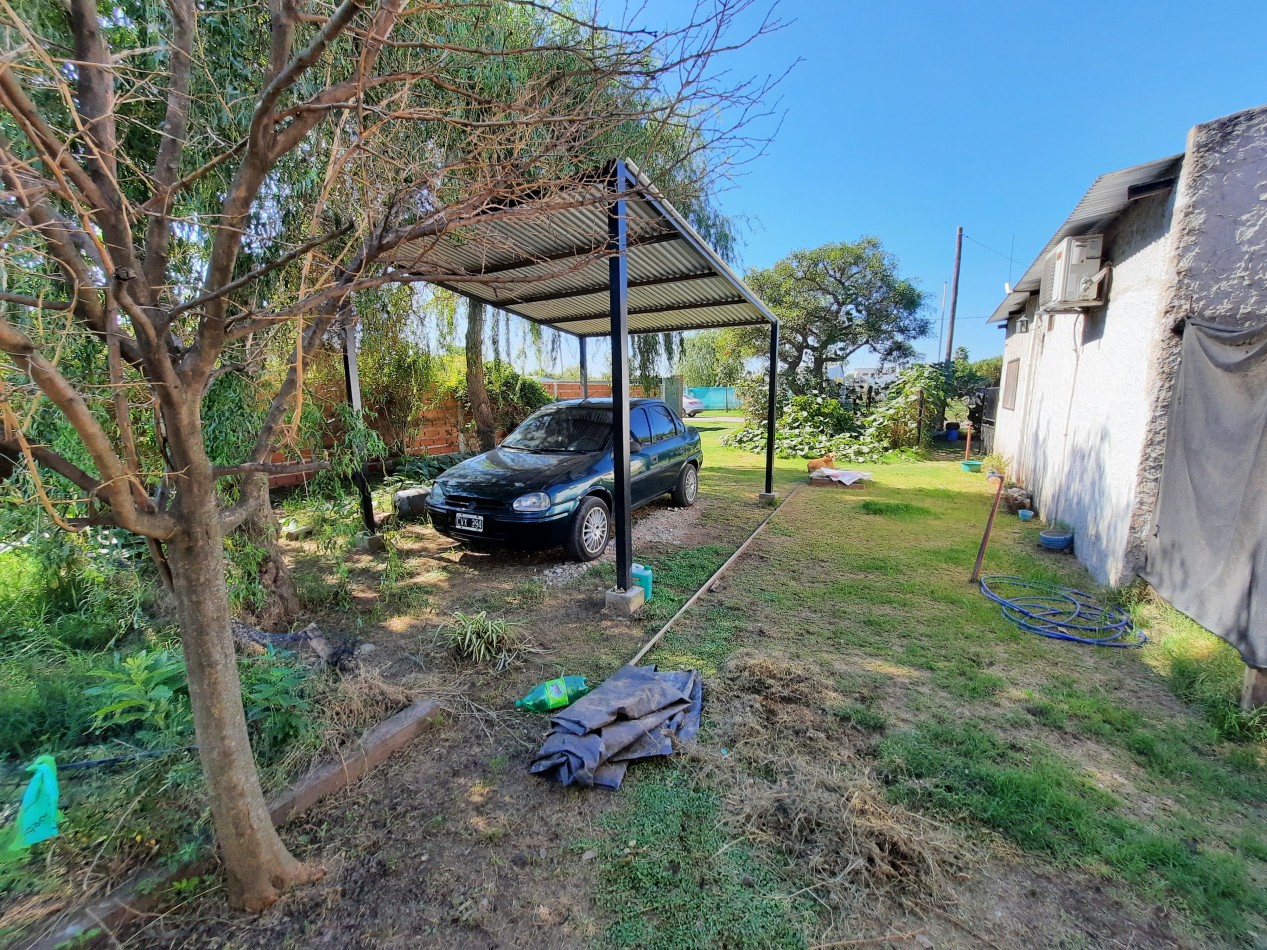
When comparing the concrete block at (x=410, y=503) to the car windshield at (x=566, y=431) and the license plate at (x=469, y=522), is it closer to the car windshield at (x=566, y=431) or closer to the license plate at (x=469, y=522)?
the car windshield at (x=566, y=431)

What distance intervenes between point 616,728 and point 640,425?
461cm

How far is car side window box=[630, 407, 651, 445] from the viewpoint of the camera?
6.55 metres

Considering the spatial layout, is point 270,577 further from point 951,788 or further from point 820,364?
point 820,364

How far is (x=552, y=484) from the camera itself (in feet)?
16.3

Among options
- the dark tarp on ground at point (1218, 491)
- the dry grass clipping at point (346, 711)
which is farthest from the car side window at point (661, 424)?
the dark tarp on ground at point (1218, 491)

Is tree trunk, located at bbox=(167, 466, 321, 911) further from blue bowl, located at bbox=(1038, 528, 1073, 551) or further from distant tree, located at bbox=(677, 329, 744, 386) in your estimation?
distant tree, located at bbox=(677, 329, 744, 386)

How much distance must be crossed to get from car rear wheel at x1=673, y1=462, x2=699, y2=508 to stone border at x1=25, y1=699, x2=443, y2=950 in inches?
206

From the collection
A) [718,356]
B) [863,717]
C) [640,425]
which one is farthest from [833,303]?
[863,717]

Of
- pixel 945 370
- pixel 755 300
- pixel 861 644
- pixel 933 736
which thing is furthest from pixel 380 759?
pixel 945 370

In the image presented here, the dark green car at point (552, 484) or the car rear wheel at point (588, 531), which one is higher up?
the dark green car at point (552, 484)

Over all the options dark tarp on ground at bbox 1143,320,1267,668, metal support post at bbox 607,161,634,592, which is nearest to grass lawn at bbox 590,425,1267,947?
dark tarp on ground at bbox 1143,320,1267,668

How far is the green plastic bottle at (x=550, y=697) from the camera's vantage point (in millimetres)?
2886

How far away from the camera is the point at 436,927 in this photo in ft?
5.65

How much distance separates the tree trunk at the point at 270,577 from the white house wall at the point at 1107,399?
21.3 feet
